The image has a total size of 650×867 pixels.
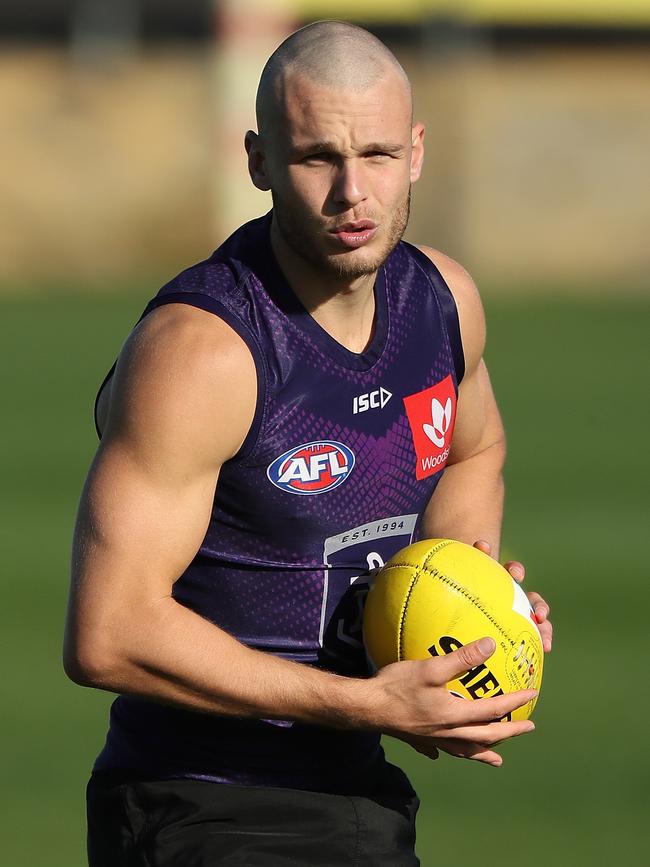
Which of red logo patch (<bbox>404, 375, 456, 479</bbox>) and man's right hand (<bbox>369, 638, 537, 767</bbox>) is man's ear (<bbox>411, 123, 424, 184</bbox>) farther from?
man's right hand (<bbox>369, 638, 537, 767</bbox>)

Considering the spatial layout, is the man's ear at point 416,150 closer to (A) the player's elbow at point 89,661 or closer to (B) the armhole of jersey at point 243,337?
(B) the armhole of jersey at point 243,337

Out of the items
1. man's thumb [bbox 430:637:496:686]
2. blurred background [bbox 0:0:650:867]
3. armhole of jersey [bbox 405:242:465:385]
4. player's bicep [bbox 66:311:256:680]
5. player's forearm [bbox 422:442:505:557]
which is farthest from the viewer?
blurred background [bbox 0:0:650:867]

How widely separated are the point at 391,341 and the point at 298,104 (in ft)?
2.30

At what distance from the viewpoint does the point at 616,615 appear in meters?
10.1

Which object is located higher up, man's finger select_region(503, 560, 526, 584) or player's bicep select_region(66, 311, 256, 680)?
player's bicep select_region(66, 311, 256, 680)

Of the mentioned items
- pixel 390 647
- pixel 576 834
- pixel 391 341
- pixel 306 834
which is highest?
pixel 391 341

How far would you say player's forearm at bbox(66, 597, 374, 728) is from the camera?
151 inches

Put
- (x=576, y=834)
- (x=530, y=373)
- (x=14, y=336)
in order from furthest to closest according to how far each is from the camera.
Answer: (x=14, y=336), (x=530, y=373), (x=576, y=834)

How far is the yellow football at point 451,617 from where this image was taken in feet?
13.3

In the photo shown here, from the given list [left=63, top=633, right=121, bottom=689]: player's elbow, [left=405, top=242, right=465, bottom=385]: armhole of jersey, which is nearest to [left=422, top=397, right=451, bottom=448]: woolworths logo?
[left=405, top=242, right=465, bottom=385]: armhole of jersey

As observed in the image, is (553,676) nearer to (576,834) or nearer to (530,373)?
(576,834)

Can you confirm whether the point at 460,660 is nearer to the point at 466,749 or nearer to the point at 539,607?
the point at 466,749

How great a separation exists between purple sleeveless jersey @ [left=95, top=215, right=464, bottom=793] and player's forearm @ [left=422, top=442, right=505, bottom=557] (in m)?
0.51

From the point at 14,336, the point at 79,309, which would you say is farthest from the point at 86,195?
the point at 14,336
